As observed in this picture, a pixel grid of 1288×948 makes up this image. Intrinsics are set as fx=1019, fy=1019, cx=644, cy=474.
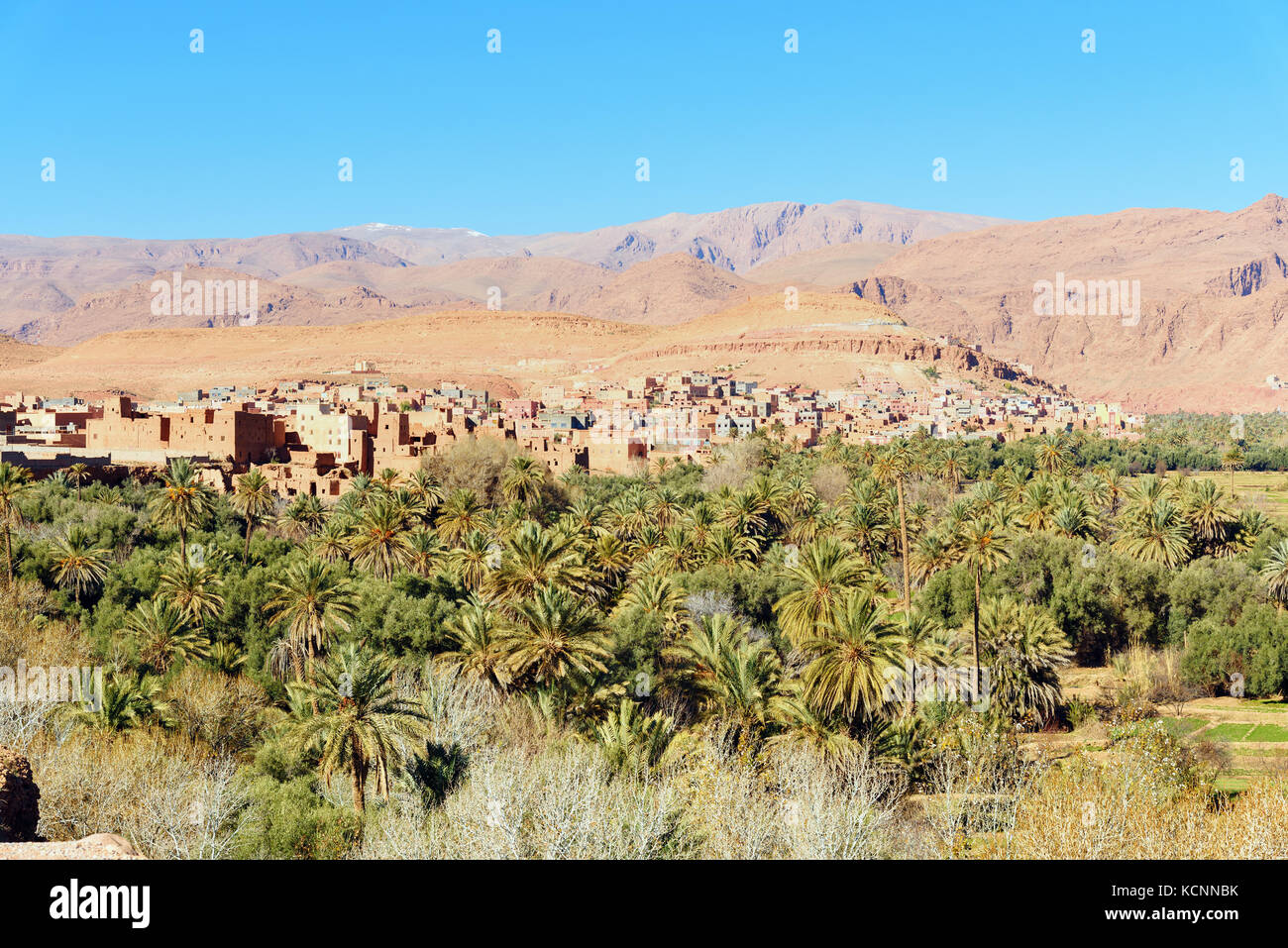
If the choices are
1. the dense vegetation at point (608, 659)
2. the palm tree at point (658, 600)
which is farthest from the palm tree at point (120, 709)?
the palm tree at point (658, 600)

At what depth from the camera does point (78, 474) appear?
48156 millimetres

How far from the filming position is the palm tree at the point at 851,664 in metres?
18.7

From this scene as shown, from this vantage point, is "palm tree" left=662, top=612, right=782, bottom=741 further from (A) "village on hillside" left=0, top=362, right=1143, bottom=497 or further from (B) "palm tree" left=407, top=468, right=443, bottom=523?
(A) "village on hillside" left=0, top=362, right=1143, bottom=497

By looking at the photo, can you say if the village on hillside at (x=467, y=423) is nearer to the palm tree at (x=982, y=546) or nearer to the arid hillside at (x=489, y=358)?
the arid hillside at (x=489, y=358)

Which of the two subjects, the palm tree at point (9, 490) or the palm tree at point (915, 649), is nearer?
the palm tree at point (915, 649)

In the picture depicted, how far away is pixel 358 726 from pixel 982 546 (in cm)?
2290

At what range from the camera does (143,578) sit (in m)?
33.0

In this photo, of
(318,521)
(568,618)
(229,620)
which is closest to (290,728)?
(568,618)

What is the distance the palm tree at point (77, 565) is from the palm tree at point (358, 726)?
18.8 m

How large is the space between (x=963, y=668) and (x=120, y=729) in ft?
65.2

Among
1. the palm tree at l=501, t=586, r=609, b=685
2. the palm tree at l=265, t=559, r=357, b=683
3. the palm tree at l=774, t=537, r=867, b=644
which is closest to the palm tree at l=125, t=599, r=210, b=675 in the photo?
the palm tree at l=265, t=559, r=357, b=683

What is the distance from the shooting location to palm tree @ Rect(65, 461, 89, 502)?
156 ft

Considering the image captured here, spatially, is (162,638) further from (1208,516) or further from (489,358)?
(489,358)
